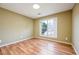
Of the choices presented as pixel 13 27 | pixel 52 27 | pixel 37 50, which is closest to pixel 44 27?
pixel 52 27

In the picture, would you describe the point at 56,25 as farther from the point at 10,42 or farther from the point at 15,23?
the point at 10,42

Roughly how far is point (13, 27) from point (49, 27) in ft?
7.09

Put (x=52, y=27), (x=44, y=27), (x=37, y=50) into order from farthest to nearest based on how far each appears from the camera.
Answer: (x=44, y=27) < (x=52, y=27) < (x=37, y=50)

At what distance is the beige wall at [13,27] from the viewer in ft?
12.6

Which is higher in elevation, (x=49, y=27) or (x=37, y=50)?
(x=49, y=27)

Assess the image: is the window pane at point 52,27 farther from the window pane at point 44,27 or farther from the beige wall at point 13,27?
the beige wall at point 13,27

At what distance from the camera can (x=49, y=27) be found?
5305 mm

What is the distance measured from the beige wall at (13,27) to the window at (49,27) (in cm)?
87

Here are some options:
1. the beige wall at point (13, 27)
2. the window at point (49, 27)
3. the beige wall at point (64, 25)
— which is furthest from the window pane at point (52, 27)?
the beige wall at point (13, 27)

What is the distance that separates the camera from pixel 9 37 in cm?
418

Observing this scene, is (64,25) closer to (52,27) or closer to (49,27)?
(52,27)

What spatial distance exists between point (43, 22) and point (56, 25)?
1.08m

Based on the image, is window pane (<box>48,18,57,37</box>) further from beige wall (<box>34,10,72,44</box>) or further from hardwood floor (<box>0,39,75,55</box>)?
hardwood floor (<box>0,39,75,55</box>)
